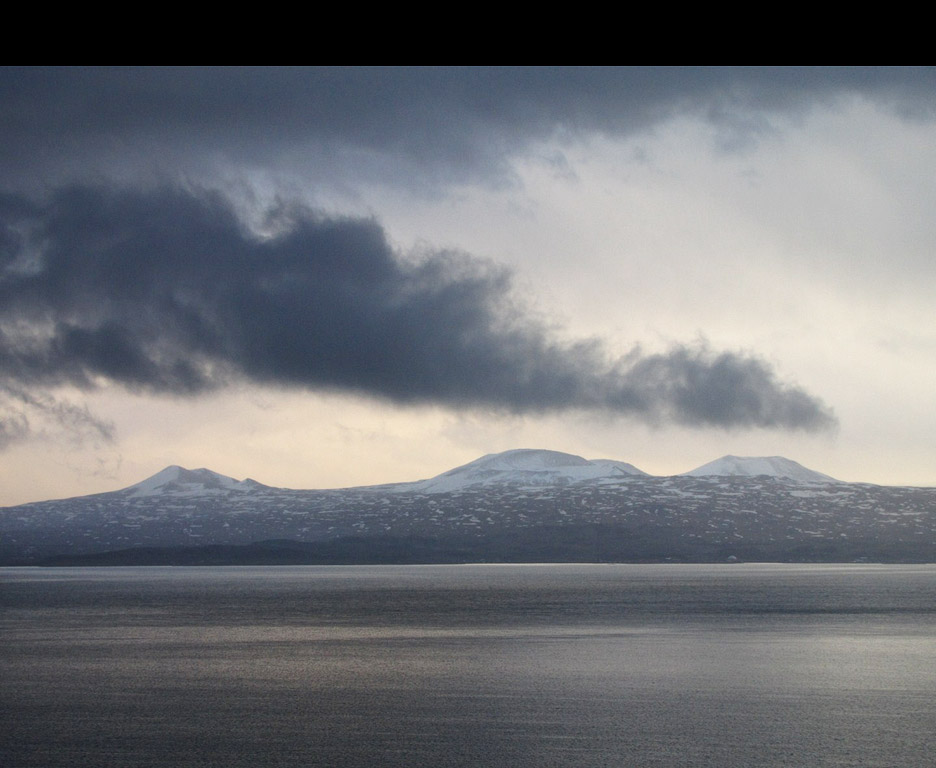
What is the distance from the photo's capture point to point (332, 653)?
144 feet

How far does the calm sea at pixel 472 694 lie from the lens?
20.5m

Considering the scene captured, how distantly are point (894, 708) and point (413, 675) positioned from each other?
53.2ft

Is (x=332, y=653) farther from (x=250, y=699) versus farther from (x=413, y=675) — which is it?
(x=250, y=699)

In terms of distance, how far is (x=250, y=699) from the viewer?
1145 inches

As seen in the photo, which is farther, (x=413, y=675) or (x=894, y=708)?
(x=413, y=675)

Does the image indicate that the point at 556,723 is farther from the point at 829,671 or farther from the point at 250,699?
the point at 829,671

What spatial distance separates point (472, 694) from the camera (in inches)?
1175

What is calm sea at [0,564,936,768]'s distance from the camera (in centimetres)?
2053

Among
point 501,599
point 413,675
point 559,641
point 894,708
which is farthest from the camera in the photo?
point 501,599
